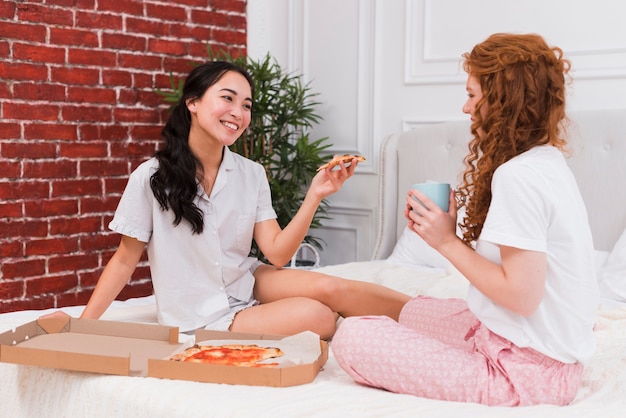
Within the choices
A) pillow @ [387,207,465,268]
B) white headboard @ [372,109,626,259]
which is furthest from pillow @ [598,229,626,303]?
pillow @ [387,207,465,268]

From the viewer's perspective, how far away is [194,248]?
7.67 ft

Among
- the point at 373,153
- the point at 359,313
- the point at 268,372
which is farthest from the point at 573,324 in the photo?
the point at 373,153

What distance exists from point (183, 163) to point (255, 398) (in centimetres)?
97

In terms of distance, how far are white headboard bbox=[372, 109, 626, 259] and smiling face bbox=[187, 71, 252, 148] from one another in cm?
127

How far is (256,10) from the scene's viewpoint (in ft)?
14.4

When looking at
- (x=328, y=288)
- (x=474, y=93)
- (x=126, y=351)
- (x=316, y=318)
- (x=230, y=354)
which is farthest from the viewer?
(x=328, y=288)

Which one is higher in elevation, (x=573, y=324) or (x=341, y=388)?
(x=573, y=324)

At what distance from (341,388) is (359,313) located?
0.69m

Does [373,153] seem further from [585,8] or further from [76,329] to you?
[76,329]

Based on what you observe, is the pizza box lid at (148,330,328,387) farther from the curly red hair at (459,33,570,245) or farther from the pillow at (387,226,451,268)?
the pillow at (387,226,451,268)

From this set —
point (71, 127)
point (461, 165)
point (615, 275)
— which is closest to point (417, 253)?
point (461, 165)

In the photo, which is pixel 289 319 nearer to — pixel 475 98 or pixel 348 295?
pixel 348 295

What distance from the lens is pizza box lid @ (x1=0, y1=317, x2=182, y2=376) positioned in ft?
5.76

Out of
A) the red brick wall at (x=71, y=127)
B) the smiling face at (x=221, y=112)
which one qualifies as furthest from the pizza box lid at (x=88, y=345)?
the red brick wall at (x=71, y=127)
